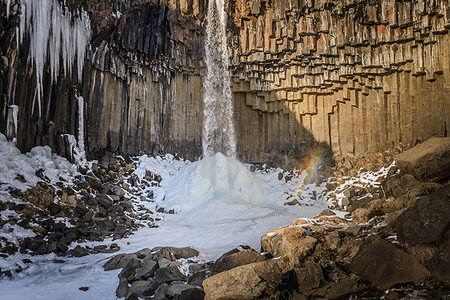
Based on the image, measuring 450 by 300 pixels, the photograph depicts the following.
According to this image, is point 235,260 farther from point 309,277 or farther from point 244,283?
point 309,277

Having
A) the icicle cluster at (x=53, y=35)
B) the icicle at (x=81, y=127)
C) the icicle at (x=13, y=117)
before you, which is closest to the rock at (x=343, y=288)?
the icicle at (x=13, y=117)

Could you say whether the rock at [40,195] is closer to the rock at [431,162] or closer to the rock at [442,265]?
the rock at [442,265]

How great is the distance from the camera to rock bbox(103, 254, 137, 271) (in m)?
7.51

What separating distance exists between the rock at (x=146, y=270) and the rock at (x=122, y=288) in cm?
26

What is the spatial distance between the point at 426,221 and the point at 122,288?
549 centimetres

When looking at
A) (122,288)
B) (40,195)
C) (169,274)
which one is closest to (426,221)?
(169,274)

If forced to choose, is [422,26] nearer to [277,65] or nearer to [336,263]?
[277,65]

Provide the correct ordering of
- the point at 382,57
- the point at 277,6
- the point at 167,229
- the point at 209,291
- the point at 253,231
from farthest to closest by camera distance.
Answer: the point at 277,6 → the point at 382,57 → the point at 167,229 → the point at 253,231 → the point at 209,291

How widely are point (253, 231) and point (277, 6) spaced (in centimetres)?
1143

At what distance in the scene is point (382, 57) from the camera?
15008 mm

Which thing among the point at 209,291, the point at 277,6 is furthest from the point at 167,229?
the point at 277,6

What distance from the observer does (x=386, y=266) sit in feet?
17.2

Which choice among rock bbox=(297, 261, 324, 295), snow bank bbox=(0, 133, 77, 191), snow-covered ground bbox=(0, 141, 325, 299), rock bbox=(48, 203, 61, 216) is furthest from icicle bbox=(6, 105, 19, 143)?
rock bbox=(297, 261, 324, 295)

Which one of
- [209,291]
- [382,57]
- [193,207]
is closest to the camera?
[209,291]
